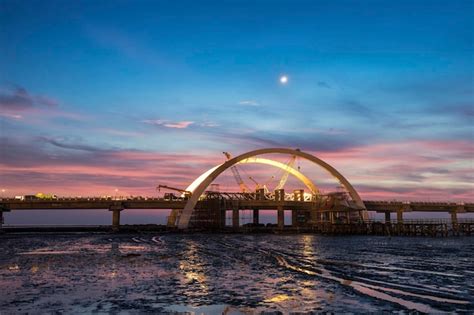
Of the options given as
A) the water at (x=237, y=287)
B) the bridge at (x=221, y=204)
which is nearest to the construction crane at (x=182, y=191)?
the bridge at (x=221, y=204)

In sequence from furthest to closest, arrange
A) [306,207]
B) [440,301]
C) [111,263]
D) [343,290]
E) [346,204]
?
[306,207] → [346,204] → [111,263] → [343,290] → [440,301]

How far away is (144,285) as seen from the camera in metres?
20.9

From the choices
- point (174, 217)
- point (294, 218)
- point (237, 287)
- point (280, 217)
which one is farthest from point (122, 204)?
point (237, 287)

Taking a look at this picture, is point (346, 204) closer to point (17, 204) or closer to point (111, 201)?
point (111, 201)

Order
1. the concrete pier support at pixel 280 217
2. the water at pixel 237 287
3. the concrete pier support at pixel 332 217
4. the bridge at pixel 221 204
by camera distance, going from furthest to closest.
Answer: the concrete pier support at pixel 280 217 → the bridge at pixel 221 204 → the concrete pier support at pixel 332 217 → the water at pixel 237 287

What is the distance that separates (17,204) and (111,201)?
23345 mm

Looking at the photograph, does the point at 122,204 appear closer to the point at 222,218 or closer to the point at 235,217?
the point at 222,218

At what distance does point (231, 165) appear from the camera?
392 ft

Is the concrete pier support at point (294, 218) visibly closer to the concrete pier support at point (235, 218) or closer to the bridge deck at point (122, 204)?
the bridge deck at point (122, 204)

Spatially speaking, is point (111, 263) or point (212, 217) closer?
point (111, 263)

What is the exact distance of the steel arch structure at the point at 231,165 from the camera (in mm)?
109250

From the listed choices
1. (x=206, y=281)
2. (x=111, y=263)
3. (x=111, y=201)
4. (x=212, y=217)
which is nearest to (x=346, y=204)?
(x=212, y=217)

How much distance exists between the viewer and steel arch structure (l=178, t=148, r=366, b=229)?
109250 mm

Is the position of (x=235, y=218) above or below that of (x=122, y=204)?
below
